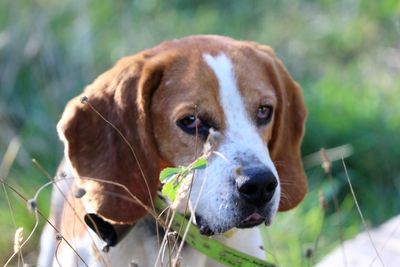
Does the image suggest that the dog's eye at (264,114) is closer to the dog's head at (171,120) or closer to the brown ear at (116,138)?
the dog's head at (171,120)

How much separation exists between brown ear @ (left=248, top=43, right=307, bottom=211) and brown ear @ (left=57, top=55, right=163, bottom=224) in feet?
1.74

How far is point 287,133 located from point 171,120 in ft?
2.22

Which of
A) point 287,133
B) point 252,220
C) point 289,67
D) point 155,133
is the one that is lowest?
point 289,67

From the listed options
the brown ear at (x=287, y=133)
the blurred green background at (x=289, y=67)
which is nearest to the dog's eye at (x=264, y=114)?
the brown ear at (x=287, y=133)

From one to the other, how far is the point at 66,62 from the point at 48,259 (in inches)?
128

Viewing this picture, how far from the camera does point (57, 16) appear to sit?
8680mm

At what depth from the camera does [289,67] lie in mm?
8891

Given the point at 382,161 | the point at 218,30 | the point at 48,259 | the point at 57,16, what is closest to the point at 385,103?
the point at 382,161

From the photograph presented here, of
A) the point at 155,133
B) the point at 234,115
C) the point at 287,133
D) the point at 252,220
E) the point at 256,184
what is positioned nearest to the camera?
the point at 256,184

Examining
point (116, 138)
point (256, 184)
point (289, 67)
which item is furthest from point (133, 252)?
point (289, 67)

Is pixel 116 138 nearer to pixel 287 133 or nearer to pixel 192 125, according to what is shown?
pixel 192 125

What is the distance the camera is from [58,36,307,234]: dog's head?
4.11 meters

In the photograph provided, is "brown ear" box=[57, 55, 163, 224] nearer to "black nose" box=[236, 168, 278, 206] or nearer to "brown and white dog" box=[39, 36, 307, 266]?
"brown and white dog" box=[39, 36, 307, 266]

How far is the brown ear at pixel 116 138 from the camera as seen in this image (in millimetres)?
4250
